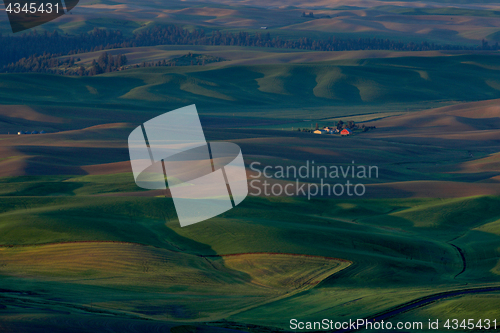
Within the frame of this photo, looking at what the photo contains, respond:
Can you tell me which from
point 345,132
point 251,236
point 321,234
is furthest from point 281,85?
point 251,236

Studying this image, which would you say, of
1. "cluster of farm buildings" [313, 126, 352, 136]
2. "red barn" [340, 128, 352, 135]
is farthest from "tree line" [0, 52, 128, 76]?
"red barn" [340, 128, 352, 135]

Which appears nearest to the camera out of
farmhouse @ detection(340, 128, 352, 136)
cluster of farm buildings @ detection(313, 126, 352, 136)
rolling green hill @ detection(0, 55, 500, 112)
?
farmhouse @ detection(340, 128, 352, 136)

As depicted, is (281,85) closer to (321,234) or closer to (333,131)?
(333,131)

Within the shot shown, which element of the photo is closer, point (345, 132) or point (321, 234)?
point (321, 234)

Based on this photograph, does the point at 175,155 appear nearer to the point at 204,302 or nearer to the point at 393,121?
the point at 204,302

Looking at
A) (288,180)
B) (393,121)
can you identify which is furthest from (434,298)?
(393,121)

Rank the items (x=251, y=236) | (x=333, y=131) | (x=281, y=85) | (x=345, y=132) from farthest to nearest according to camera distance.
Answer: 1. (x=281, y=85)
2. (x=333, y=131)
3. (x=345, y=132)
4. (x=251, y=236)

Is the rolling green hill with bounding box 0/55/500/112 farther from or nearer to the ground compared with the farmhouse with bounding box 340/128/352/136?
nearer to the ground

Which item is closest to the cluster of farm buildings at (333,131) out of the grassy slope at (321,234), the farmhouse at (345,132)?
the farmhouse at (345,132)

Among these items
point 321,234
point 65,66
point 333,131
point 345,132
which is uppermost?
point 321,234

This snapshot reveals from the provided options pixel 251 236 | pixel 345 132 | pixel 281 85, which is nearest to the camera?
pixel 251 236

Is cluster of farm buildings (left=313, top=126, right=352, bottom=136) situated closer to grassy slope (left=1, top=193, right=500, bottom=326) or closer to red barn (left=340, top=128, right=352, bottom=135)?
red barn (left=340, top=128, right=352, bottom=135)
